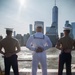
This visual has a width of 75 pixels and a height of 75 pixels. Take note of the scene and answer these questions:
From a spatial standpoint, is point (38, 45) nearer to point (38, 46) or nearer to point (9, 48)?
point (38, 46)

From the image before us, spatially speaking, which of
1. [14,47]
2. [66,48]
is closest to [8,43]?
[14,47]

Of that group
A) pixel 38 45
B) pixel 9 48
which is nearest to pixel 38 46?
pixel 38 45

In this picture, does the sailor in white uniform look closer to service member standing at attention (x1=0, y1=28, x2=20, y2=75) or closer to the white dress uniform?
the white dress uniform

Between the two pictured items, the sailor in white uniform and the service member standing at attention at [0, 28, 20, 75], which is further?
the sailor in white uniform

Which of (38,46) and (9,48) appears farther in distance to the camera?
(38,46)

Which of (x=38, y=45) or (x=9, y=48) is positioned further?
(x=38, y=45)

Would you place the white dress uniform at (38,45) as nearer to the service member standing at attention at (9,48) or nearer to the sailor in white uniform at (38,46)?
the sailor in white uniform at (38,46)

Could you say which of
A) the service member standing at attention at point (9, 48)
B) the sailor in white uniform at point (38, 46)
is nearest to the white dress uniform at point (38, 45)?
the sailor in white uniform at point (38, 46)

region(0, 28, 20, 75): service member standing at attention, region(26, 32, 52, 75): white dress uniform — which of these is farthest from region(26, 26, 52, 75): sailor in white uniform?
region(0, 28, 20, 75): service member standing at attention

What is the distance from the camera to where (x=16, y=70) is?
4945 mm

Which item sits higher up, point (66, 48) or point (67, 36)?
point (67, 36)

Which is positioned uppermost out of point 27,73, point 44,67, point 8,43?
point 8,43

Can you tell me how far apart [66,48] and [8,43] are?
155 cm

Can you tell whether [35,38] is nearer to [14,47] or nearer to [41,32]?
[41,32]
